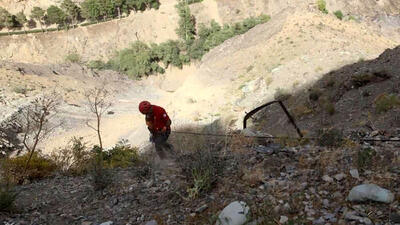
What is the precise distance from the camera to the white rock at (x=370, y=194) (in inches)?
155

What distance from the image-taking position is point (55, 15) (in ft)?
132

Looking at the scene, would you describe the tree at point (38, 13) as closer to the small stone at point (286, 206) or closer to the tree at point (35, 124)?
the tree at point (35, 124)

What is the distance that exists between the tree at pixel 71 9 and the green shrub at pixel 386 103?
36992mm

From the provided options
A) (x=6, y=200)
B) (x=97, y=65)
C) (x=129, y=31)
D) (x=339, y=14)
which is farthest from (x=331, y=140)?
(x=129, y=31)

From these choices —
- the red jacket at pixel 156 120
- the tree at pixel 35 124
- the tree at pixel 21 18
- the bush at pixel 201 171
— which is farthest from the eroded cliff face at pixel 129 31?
the bush at pixel 201 171

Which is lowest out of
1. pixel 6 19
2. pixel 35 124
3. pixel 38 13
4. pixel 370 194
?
pixel 35 124

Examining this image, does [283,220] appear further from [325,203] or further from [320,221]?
[325,203]

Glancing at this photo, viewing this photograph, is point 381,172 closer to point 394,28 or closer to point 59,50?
point 394,28

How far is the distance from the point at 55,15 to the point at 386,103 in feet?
122

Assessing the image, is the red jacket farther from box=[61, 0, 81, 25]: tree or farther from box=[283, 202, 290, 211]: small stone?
box=[61, 0, 81, 25]: tree

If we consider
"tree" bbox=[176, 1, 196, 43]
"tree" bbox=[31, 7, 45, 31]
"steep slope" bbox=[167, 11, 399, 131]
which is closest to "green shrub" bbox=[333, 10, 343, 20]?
"steep slope" bbox=[167, 11, 399, 131]

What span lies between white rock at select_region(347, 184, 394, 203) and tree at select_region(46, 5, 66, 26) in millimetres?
41282

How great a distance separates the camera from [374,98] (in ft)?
39.2

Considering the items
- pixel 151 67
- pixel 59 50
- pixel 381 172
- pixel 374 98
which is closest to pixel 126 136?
pixel 374 98
